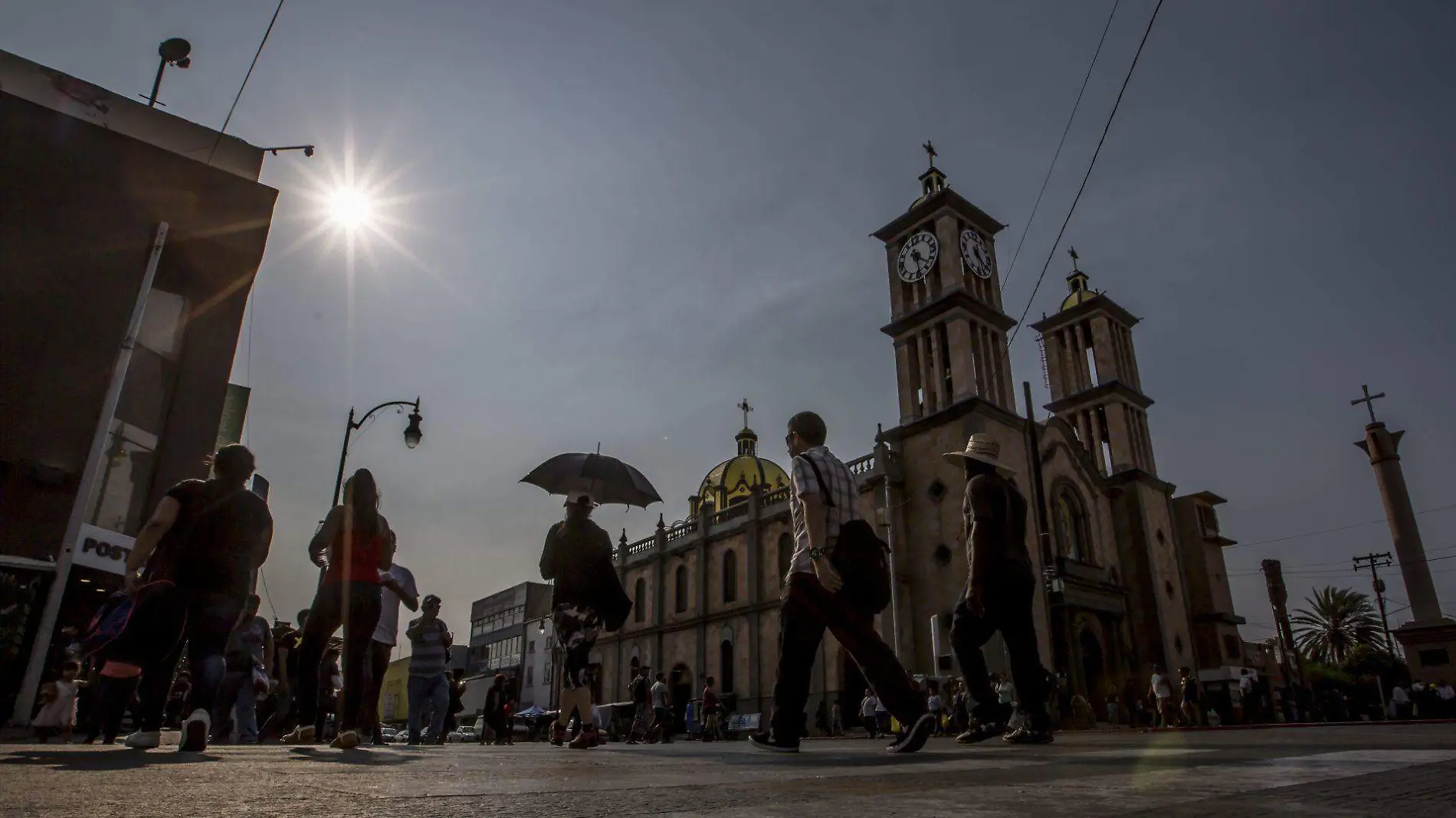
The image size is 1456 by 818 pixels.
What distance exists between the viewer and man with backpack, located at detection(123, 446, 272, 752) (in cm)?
445

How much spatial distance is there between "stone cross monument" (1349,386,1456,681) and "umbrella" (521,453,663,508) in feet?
88.6

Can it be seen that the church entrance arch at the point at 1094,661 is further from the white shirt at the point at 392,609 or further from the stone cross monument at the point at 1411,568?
the white shirt at the point at 392,609

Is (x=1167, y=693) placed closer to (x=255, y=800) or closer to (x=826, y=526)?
(x=826, y=526)

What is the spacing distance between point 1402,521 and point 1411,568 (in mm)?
2101

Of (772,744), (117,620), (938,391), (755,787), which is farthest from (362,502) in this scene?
(938,391)

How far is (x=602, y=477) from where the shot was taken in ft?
27.6

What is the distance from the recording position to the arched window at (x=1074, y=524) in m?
29.2

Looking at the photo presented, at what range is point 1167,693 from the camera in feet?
62.5

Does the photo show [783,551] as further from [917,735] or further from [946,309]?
[917,735]

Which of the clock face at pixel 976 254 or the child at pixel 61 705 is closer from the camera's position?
the child at pixel 61 705

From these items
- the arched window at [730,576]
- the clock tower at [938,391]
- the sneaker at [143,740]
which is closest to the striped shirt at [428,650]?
the sneaker at [143,740]

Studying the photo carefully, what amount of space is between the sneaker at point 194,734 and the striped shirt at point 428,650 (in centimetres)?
469

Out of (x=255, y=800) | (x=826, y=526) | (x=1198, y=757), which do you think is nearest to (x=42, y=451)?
(x=826, y=526)

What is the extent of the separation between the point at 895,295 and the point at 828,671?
13.9 meters
